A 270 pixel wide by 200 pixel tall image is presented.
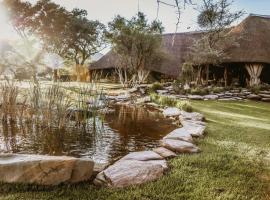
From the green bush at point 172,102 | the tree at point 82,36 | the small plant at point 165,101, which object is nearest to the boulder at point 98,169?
the green bush at point 172,102

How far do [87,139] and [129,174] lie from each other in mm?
2174

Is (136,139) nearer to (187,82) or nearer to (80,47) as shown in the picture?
(187,82)

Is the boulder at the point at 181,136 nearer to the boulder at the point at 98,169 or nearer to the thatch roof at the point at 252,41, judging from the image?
the boulder at the point at 98,169

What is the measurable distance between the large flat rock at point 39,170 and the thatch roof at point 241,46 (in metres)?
12.9

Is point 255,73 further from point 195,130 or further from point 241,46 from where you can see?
point 195,130

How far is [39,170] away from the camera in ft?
9.64

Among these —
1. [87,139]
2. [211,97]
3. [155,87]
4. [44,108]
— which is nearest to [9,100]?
[44,108]

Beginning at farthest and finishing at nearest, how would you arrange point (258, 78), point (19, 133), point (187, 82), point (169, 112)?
point (258, 78)
point (187, 82)
point (169, 112)
point (19, 133)

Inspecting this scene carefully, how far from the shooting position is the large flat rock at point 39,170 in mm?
2912

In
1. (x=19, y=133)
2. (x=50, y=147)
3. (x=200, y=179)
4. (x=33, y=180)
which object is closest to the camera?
(x=33, y=180)

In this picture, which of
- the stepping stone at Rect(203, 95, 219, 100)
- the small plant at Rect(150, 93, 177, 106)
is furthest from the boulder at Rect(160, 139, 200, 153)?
the stepping stone at Rect(203, 95, 219, 100)

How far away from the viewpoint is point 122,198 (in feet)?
8.87

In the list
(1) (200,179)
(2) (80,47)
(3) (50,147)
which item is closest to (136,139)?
(3) (50,147)

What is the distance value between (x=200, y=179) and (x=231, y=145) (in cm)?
168
